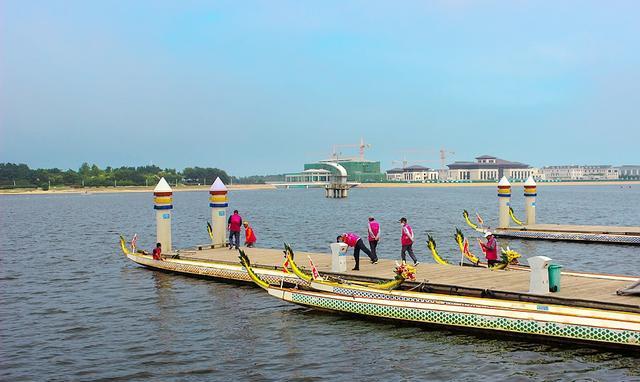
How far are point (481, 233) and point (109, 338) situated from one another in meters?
38.3

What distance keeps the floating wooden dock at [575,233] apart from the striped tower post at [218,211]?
2270 cm

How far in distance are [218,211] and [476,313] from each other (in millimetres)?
19056

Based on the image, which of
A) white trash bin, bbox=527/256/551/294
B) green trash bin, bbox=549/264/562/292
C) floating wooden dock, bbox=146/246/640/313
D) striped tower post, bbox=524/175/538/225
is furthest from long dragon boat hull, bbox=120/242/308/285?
striped tower post, bbox=524/175/538/225

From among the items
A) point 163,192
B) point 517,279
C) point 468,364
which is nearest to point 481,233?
point 163,192

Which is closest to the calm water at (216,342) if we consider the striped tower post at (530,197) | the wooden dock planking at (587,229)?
the wooden dock planking at (587,229)

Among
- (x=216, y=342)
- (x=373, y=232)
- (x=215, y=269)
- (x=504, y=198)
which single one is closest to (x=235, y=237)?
(x=215, y=269)

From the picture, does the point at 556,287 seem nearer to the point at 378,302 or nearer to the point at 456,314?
→ the point at 456,314

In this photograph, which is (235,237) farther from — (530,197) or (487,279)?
(530,197)

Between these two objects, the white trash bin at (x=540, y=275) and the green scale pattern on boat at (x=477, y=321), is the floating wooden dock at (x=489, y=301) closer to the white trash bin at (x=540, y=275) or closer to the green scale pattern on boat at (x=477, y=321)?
the green scale pattern on boat at (x=477, y=321)

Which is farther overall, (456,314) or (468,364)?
(456,314)

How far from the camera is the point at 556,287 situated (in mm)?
18734

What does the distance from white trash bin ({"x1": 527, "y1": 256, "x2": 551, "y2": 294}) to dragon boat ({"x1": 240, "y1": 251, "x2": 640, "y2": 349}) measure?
0.85 m

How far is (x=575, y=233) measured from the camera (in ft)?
148

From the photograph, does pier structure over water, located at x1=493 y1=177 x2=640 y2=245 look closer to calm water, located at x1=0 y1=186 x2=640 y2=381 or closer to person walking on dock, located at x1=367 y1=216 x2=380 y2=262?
calm water, located at x1=0 y1=186 x2=640 y2=381
